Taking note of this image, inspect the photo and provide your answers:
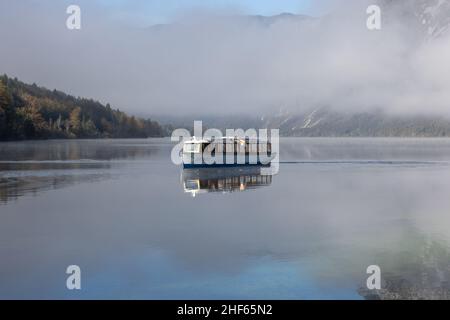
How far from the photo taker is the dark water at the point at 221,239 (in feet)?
81.7

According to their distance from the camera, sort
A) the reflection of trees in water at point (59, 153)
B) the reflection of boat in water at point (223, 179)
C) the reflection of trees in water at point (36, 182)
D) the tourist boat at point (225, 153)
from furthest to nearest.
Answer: the reflection of trees in water at point (59, 153), the tourist boat at point (225, 153), the reflection of boat in water at point (223, 179), the reflection of trees in water at point (36, 182)

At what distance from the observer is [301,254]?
3078 centimetres

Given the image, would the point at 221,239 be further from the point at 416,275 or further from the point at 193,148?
the point at 193,148

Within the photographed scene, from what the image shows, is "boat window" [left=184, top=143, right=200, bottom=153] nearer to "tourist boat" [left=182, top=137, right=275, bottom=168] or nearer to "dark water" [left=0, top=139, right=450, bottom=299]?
"tourist boat" [left=182, top=137, right=275, bottom=168]

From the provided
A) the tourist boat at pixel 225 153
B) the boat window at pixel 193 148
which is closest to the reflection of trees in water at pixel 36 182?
the boat window at pixel 193 148

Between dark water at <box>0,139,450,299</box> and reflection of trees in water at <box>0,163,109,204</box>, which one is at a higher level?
reflection of trees in water at <box>0,163,109,204</box>

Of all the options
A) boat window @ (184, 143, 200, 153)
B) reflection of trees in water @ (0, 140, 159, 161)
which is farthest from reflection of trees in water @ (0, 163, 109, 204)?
reflection of trees in water @ (0, 140, 159, 161)

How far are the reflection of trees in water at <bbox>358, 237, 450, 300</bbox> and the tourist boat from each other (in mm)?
43887

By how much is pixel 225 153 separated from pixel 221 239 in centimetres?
4487

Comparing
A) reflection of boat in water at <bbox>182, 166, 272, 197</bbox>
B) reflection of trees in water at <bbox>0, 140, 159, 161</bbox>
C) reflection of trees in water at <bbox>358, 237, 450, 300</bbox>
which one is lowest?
reflection of trees in water at <bbox>358, 237, 450, 300</bbox>

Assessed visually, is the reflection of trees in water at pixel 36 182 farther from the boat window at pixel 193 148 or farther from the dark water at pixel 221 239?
the boat window at pixel 193 148

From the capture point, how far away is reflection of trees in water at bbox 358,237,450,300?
23.8 meters

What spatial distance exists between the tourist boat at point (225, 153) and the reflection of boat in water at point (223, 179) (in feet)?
2.53
